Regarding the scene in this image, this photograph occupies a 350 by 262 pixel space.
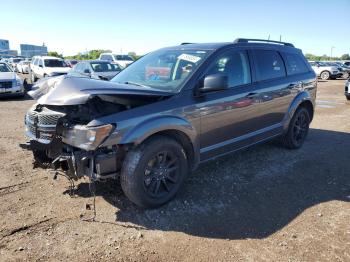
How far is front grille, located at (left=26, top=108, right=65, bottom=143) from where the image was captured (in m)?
3.60

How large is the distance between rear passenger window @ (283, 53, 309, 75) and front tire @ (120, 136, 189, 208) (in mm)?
2990

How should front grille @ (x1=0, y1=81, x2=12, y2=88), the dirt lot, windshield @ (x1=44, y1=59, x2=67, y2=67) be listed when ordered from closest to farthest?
the dirt lot < front grille @ (x1=0, y1=81, x2=12, y2=88) < windshield @ (x1=44, y1=59, x2=67, y2=67)

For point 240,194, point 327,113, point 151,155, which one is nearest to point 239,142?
point 240,194

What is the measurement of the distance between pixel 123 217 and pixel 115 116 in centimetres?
114

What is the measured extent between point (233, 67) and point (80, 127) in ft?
7.66

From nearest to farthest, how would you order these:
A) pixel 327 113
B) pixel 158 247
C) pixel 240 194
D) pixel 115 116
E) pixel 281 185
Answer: pixel 158 247 → pixel 115 116 → pixel 240 194 → pixel 281 185 → pixel 327 113

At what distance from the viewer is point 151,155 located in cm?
360

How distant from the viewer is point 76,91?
11.1 feet

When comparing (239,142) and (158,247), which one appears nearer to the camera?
(158,247)

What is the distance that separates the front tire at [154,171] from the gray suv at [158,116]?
1 cm

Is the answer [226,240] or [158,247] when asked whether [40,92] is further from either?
[226,240]

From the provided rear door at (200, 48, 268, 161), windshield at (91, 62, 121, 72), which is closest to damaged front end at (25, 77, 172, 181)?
rear door at (200, 48, 268, 161)

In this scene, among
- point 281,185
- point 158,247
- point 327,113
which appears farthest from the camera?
point 327,113

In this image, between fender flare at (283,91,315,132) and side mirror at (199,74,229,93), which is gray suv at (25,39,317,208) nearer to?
side mirror at (199,74,229,93)
